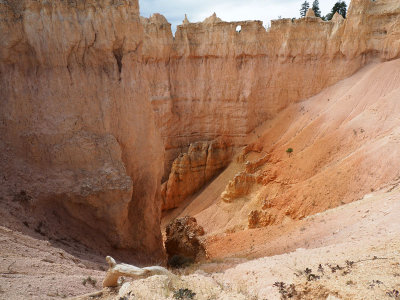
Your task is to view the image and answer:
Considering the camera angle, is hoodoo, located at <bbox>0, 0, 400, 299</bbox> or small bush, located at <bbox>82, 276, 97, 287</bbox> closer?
small bush, located at <bbox>82, 276, 97, 287</bbox>

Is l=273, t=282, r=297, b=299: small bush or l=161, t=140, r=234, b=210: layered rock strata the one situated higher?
l=161, t=140, r=234, b=210: layered rock strata

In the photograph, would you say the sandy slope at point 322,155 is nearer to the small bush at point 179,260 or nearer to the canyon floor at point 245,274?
the small bush at point 179,260

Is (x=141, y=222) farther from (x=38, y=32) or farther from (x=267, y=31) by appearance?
(x=267, y=31)

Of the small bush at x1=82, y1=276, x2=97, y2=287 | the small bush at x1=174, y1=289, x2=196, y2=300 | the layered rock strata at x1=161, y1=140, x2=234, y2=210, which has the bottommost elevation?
the small bush at x1=174, y1=289, x2=196, y2=300

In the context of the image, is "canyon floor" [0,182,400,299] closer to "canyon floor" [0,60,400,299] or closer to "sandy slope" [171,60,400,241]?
"canyon floor" [0,60,400,299]

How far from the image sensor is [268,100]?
24.2 m

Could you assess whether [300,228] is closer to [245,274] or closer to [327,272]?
[245,274]

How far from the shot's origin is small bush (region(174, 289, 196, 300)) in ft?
13.7

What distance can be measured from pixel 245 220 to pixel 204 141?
9.67 metres

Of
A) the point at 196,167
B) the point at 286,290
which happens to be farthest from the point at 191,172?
the point at 286,290

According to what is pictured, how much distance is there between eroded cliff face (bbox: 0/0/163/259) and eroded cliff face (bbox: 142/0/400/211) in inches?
608

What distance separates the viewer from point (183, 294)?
14.1 ft

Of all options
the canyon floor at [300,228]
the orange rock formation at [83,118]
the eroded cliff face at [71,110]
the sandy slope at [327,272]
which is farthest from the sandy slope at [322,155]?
the eroded cliff face at [71,110]

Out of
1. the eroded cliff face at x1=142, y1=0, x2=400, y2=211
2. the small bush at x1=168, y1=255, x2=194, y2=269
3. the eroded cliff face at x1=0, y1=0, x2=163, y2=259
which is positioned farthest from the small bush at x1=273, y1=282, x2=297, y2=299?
the eroded cliff face at x1=142, y1=0, x2=400, y2=211
